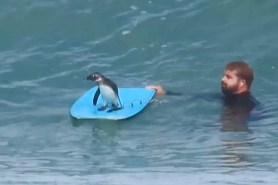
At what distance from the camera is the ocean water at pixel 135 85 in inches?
324

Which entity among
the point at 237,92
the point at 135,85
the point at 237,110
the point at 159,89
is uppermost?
the point at 135,85

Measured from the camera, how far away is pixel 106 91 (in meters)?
10.1

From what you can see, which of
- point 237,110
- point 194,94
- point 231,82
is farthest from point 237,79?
point 194,94

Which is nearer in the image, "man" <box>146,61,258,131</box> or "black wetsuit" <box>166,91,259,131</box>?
"black wetsuit" <box>166,91,259,131</box>

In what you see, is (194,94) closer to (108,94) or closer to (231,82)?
(231,82)

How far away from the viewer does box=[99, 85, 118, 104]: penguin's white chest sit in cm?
1005

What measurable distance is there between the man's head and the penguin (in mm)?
1125

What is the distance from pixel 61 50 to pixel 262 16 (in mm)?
2750

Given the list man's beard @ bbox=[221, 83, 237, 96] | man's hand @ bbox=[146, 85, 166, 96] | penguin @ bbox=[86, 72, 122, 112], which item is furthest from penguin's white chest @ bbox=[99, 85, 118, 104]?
man's beard @ bbox=[221, 83, 237, 96]

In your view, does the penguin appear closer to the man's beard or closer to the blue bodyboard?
the blue bodyboard

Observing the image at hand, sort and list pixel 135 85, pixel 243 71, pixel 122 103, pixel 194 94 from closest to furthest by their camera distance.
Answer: pixel 243 71
pixel 122 103
pixel 194 94
pixel 135 85

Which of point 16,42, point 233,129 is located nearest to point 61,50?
point 16,42

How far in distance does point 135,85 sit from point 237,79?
1.84 meters

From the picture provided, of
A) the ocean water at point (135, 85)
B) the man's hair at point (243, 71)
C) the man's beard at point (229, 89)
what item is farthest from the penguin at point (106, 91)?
the man's hair at point (243, 71)
